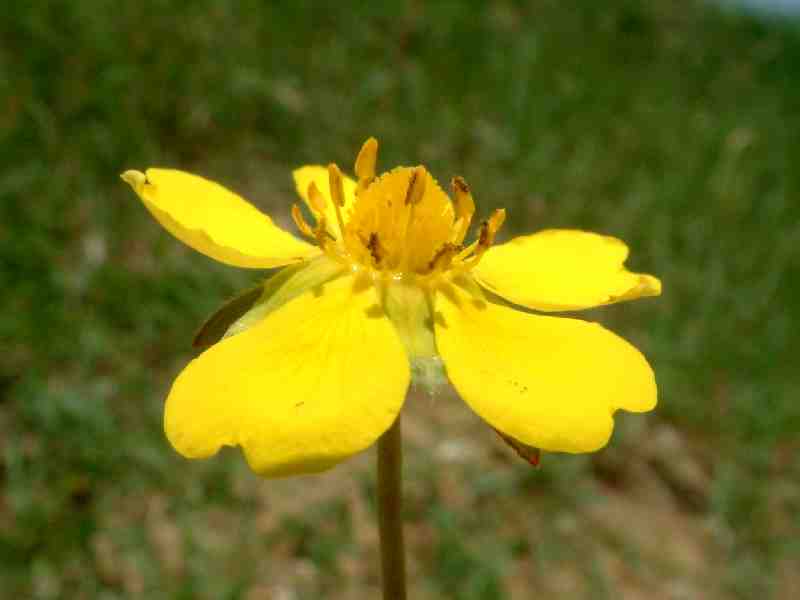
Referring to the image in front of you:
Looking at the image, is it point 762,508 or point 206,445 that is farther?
Result: point 762,508

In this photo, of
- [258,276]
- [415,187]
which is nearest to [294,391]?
[415,187]

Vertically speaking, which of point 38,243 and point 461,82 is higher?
point 461,82

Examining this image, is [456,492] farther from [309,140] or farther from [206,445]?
[206,445]

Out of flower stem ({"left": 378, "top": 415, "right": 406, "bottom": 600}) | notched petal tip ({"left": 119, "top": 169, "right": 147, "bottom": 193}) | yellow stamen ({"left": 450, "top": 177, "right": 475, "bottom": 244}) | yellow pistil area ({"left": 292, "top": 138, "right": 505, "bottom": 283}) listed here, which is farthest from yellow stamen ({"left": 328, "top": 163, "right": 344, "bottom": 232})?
flower stem ({"left": 378, "top": 415, "right": 406, "bottom": 600})

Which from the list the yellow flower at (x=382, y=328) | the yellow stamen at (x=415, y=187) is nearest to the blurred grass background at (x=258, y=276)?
the yellow flower at (x=382, y=328)

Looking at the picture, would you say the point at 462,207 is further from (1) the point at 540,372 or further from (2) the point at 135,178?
(2) the point at 135,178

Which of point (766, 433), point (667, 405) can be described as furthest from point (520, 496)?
point (766, 433)

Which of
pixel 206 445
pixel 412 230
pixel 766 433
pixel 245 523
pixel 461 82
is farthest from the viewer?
pixel 461 82

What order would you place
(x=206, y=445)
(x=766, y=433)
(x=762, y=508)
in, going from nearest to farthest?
(x=206, y=445) < (x=762, y=508) < (x=766, y=433)
